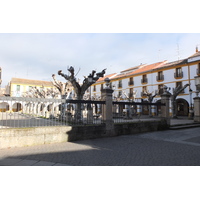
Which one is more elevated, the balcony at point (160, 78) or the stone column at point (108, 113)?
the balcony at point (160, 78)

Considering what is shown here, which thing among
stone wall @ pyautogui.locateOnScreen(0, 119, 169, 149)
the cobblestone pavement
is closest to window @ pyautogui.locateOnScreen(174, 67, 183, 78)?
stone wall @ pyautogui.locateOnScreen(0, 119, 169, 149)

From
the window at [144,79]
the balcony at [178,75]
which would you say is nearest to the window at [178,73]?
the balcony at [178,75]

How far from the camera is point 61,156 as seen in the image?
14.8 ft

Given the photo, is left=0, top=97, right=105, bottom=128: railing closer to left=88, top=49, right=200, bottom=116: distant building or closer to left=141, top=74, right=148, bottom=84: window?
left=88, top=49, right=200, bottom=116: distant building

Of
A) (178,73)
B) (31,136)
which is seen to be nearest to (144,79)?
(178,73)

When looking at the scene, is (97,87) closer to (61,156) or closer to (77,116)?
(77,116)

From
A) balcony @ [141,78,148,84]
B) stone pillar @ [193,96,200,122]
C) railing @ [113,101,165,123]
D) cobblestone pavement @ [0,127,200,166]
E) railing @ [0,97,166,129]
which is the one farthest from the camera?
balcony @ [141,78,148,84]

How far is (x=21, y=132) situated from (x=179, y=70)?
27.7 m

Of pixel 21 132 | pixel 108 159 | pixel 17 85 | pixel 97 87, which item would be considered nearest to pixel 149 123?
pixel 108 159

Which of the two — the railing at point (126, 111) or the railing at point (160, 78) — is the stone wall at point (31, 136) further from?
the railing at point (160, 78)

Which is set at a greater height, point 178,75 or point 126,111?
point 178,75

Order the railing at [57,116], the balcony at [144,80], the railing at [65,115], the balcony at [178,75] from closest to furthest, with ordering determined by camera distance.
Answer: the railing at [57,116]
the railing at [65,115]
the balcony at [178,75]
the balcony at [144,80]

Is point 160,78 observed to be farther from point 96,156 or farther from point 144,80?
point 96,156

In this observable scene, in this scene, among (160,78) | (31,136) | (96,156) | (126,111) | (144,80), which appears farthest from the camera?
(144,80)
